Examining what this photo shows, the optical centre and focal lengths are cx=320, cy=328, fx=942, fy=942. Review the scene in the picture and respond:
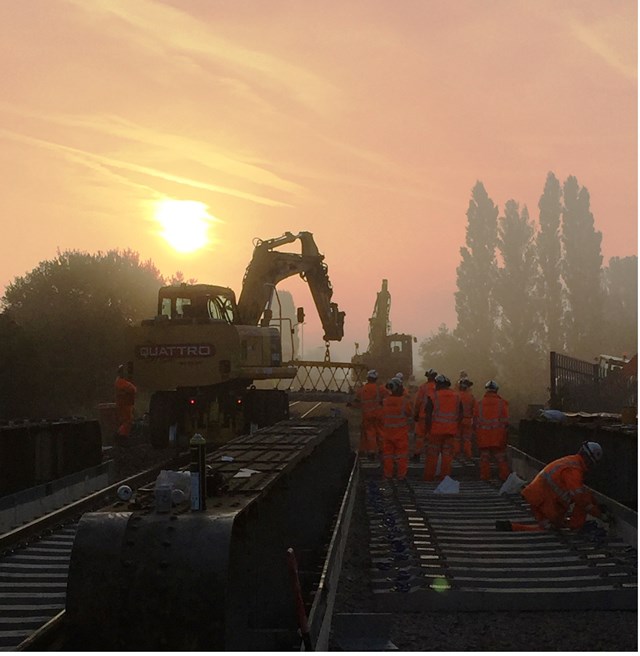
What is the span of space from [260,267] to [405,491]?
10858 millimetres

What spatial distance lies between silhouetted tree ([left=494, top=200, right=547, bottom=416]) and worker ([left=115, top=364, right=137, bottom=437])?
2455 inches

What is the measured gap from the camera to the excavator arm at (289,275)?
24.6 metres

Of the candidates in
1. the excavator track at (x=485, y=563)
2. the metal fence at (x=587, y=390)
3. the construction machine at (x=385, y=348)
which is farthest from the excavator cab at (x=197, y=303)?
the construction machine at (x=385, y=348)

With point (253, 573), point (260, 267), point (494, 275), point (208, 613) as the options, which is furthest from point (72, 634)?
point (494, 275)

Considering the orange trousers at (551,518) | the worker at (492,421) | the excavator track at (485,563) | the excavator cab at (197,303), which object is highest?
the excavator cab at (197,303)

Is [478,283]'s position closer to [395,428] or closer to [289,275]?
[289,275]

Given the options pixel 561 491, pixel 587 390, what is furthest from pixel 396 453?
pixel 587 390

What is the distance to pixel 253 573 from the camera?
20.4 feet

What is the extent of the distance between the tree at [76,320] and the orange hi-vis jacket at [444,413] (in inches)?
559

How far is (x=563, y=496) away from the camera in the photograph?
38.8ft

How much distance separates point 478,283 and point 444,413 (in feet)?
243

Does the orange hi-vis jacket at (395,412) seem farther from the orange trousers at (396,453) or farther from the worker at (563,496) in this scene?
the worker at (563,496)

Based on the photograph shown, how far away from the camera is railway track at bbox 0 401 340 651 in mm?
7310

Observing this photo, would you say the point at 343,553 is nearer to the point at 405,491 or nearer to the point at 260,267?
the point at 405,491
